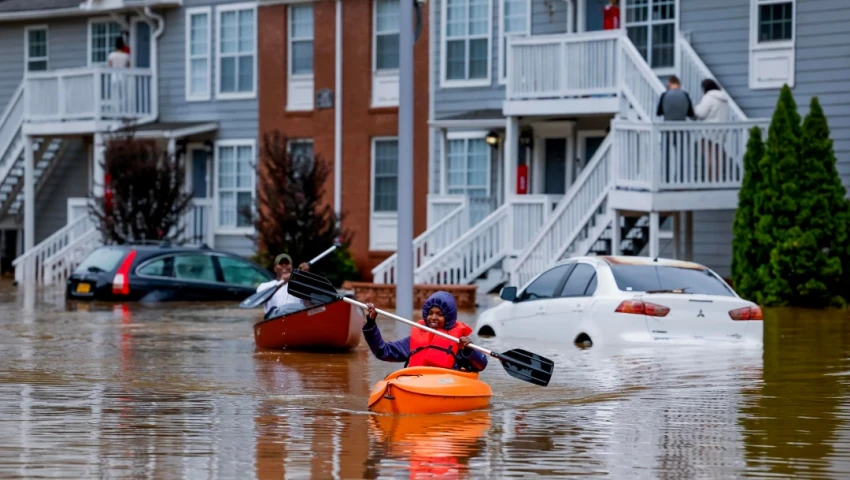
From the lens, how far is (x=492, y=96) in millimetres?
34875

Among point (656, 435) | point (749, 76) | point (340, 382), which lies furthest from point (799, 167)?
point (656, 435)

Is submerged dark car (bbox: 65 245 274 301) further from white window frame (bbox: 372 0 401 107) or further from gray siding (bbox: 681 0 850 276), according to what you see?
gray siding (bbox: 681 0 850 276)

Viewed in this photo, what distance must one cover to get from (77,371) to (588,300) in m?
5.79

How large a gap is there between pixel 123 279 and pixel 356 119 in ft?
28.7

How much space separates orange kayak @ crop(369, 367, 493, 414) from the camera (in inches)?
534

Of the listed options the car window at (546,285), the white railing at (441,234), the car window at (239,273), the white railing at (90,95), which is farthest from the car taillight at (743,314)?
the white railing at (90,95)

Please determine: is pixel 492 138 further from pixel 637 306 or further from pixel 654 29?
pixel 637 306

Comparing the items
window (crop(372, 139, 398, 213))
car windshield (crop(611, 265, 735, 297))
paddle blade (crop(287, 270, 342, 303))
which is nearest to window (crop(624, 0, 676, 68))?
window (crop(372, 139, 398, 213))

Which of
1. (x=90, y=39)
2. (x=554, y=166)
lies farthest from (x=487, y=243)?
(x=90, y=39)

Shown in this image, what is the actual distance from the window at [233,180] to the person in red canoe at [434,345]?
83.7 feet

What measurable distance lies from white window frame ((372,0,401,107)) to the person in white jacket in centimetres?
949

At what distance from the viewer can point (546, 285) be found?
20547mm

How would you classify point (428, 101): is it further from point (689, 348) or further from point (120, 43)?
point (689, 348)

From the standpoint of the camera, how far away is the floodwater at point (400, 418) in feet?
35.7
